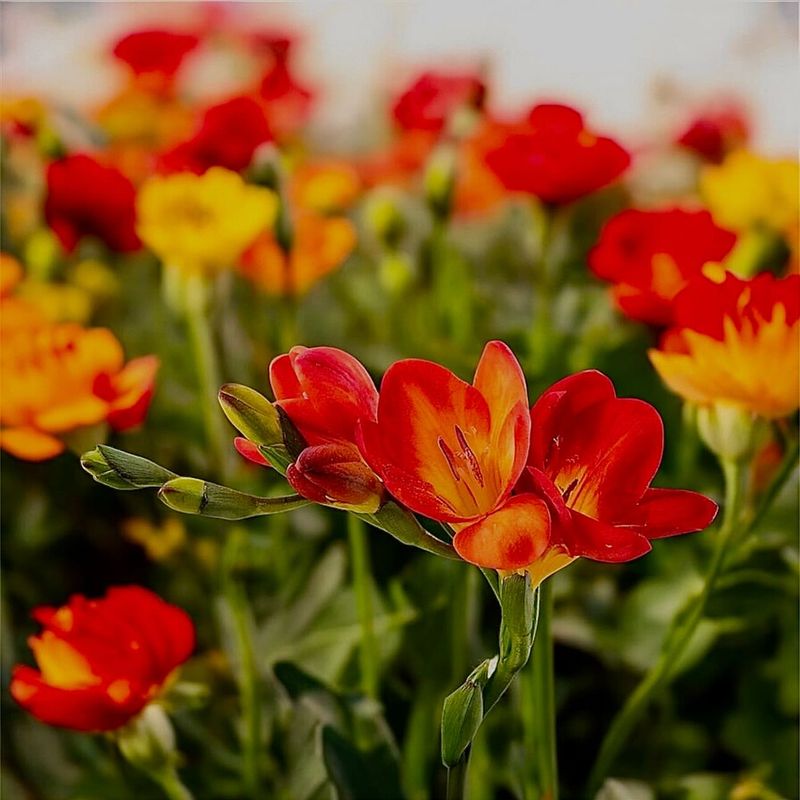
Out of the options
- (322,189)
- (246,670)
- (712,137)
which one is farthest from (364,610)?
(712,137)

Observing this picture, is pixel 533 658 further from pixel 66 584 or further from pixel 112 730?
pixel 66 584

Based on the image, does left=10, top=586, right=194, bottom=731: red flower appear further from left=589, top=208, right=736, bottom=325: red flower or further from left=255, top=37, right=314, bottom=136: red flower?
left=255, top=37, right=314, bottom=136: red flower

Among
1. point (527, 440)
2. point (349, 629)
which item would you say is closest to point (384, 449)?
point (527, 440)

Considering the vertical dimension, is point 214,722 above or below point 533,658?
below

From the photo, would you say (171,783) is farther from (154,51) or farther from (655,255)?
(154,51)

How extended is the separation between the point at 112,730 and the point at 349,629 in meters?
0.10

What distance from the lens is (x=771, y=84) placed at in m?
0.56

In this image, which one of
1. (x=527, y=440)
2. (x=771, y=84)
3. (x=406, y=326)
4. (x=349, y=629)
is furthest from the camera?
(x=771, y=84)

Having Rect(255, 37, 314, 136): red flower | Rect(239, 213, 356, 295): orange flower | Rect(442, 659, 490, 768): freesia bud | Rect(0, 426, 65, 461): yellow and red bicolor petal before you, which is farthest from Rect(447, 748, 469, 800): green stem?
Rect(255, 37, 314, 136): red flower

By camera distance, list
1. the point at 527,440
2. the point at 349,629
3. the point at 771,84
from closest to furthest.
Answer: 1. the point at 527,440
2. the point at 349,629
3. the point at 771,84

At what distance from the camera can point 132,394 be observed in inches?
9.7

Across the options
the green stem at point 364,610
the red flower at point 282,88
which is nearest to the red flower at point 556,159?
the green stem at point 364,610

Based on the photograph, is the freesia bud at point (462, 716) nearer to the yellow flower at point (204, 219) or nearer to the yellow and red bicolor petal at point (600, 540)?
the yellow and red bicolor petal at point (600, 540)

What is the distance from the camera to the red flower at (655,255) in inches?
10.0
